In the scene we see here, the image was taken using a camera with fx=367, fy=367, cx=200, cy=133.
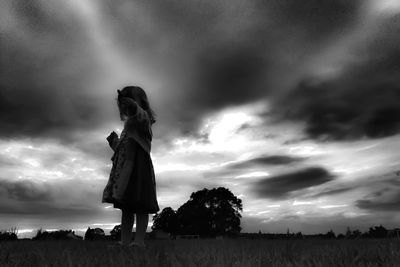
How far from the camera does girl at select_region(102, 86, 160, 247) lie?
20.4 feet

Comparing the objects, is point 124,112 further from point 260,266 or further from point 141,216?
point 260,266

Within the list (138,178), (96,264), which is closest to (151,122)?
(138,178)

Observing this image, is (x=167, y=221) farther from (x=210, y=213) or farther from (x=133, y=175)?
(x=133, y=175)

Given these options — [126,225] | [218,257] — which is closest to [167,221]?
[126,225]

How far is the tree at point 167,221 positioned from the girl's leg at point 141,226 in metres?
46.7

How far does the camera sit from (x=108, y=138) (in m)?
7.12

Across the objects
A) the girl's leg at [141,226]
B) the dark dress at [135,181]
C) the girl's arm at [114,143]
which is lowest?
the girl's leg at [141,226]

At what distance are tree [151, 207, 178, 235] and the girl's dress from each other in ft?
154

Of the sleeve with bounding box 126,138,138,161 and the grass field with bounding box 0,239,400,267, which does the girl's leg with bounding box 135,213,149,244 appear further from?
the grass field with bounding box 0,239,400,267

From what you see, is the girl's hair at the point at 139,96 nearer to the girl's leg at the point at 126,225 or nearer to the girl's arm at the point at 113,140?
the girl's arm at the point at 113,140

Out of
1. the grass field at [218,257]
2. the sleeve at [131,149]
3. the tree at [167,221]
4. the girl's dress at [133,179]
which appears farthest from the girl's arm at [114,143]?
the tree at [167,221]

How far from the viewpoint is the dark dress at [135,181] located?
6.24 meters

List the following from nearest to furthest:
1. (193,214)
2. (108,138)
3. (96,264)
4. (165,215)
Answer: (96,264) → (108,138) → (193,214) → (165,215)

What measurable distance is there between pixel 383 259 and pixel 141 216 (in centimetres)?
444
